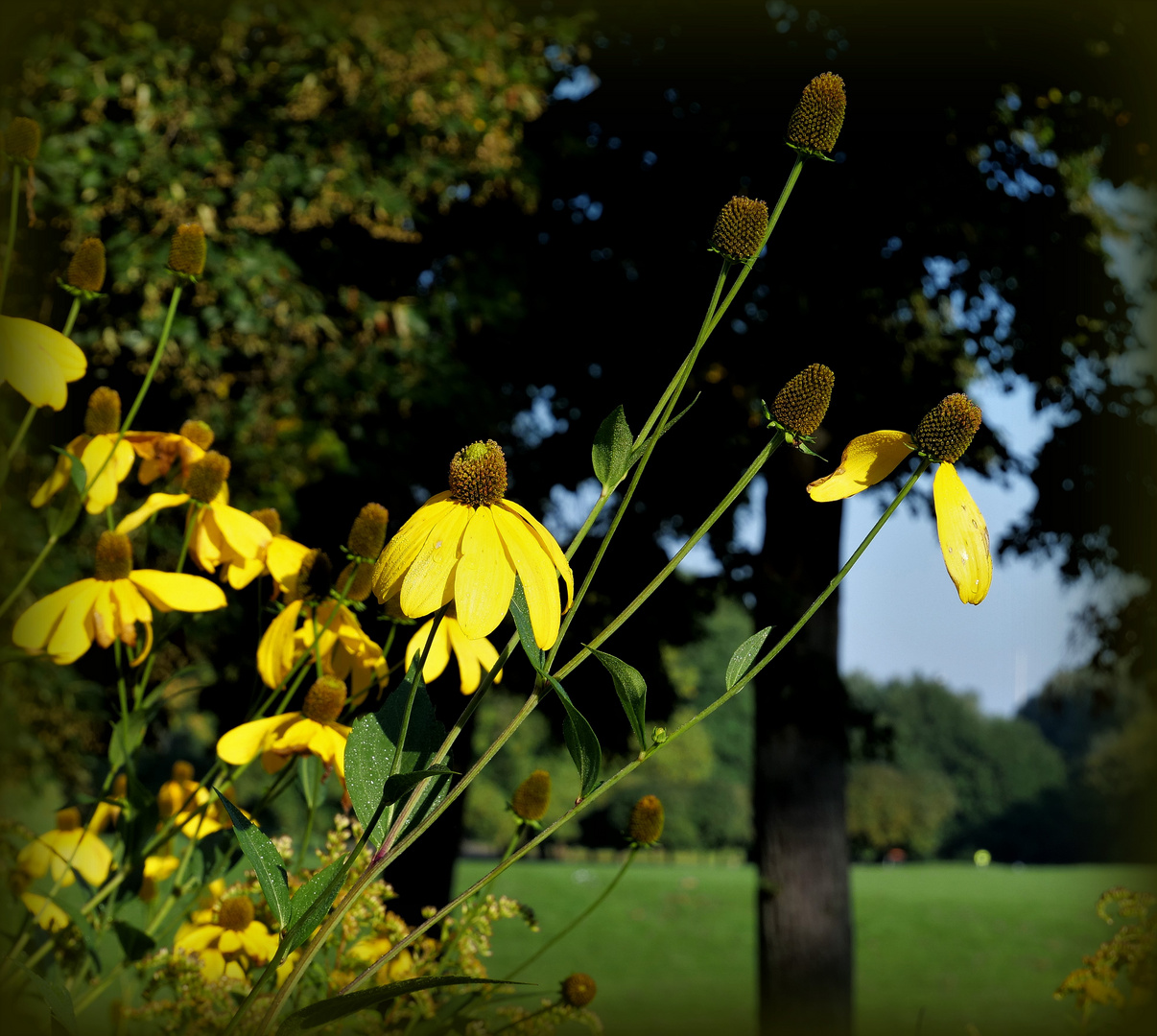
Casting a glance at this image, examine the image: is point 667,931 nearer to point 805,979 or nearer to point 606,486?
point 805,979

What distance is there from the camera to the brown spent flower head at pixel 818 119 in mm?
762

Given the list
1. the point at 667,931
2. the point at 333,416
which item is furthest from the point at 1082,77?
the point at 667,931

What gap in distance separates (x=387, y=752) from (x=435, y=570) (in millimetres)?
139

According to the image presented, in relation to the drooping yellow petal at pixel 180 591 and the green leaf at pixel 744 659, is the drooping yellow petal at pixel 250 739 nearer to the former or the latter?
the drooping yellow petal at pixel 180 591

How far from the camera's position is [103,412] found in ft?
3.79

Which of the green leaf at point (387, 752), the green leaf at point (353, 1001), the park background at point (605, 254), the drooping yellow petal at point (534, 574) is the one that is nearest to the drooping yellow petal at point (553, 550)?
the drooping yellow petal at point (534, 574)

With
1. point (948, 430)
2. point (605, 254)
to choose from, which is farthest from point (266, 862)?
point (605, 254)

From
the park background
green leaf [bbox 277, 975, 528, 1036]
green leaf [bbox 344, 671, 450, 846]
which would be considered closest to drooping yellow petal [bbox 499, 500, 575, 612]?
green leaf [bbox 344, 671, 450, 846]

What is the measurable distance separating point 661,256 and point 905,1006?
24.5 ft

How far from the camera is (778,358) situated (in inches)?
169

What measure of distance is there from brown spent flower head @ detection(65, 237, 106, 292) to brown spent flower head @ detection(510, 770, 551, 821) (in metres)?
0.66

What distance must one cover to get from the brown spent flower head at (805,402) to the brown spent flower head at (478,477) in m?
0.21

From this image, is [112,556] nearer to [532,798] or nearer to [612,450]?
[532,798]

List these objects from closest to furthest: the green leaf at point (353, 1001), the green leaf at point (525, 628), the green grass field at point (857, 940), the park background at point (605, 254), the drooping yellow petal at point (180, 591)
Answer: the green leaf at point (353, 1001)
the green leaf at point (525, 628)
the drooping yellow petal at point (180, 591)
the park background at point (605, 254)
the green grass field at point (857, 940)
